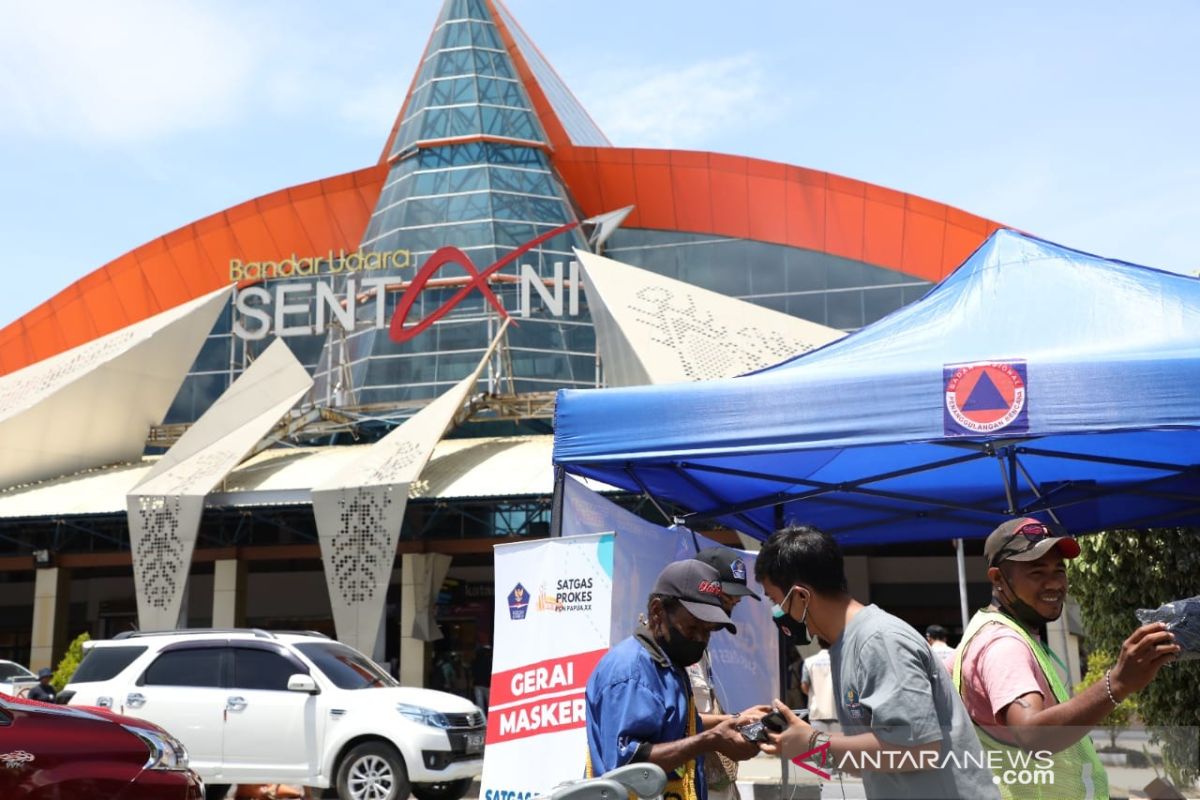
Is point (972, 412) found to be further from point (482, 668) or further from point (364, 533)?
point (482, 668)

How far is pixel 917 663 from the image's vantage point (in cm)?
294

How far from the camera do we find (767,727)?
303 cm

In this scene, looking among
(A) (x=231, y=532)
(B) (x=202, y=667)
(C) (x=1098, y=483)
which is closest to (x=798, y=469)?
(C) (x=1098, y=483)

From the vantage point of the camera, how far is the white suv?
11438 mm

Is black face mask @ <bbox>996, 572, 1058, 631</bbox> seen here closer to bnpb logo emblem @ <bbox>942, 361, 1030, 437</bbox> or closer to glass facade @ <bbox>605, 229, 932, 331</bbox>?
bnpb logo emblem @ <bbox>942, 361, 1030, 437</bbox>

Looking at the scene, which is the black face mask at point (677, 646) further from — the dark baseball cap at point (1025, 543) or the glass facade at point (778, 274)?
the glass facade at point (778, 274)

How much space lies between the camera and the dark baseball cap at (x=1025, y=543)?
3.64m

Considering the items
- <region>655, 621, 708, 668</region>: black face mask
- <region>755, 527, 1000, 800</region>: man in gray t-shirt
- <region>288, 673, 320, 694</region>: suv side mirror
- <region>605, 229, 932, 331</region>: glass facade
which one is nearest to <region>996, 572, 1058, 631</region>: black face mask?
<region>755, 527, 1000, 800</region>: man in gray t-shirt

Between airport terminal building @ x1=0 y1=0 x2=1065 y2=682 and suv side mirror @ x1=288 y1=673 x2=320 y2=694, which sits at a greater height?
airport terminal building @ x1=0 y1=0 x2=1065 y2=682

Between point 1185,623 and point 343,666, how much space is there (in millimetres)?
10119

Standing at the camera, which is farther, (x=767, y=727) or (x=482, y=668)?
(x=482, y=668)

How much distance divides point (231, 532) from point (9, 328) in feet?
43.4

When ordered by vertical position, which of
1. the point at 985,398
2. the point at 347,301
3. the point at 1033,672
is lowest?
the point at 1033,672

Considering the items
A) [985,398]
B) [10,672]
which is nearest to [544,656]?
[985,398]
